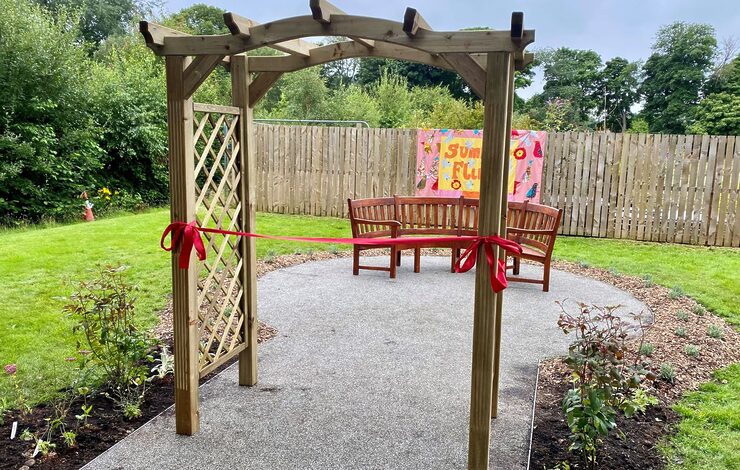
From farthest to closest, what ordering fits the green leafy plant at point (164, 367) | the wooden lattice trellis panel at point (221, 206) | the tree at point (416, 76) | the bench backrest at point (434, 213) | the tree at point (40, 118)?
the tree at point (416, 76)
the tree at point (40, 118)
the bench backrest at point (434, 213)
the green leafy plant at point (164, 367)
the wooden lattice trellis panel at point (221, 206)

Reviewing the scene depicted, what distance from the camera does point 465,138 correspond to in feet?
35.1

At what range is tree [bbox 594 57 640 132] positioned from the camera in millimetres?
36500

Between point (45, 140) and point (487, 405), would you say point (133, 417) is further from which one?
point (45, 140)

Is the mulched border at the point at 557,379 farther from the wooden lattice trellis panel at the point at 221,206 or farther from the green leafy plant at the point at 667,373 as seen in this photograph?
the wooden lattice trellis panel at the point at 221,206

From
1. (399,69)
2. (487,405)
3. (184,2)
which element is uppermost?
(184,2)

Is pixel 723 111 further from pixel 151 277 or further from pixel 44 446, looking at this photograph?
pixel 44 446

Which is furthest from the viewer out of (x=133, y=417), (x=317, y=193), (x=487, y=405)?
(x=317, y=193)

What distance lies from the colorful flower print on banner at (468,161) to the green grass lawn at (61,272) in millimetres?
2107

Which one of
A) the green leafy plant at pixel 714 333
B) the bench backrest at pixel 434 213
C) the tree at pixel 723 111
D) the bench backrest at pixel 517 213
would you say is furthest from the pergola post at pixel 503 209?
the tree at pixel 723 111

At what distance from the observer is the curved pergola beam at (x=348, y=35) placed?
107 inches

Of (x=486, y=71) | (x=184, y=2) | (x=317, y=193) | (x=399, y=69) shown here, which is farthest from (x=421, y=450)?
(x=184, y=2)

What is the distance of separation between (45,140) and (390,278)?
26.3ft

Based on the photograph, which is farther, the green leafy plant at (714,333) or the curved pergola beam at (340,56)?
the green leafy plant at (714,333)

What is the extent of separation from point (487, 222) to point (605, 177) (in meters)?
8.60
